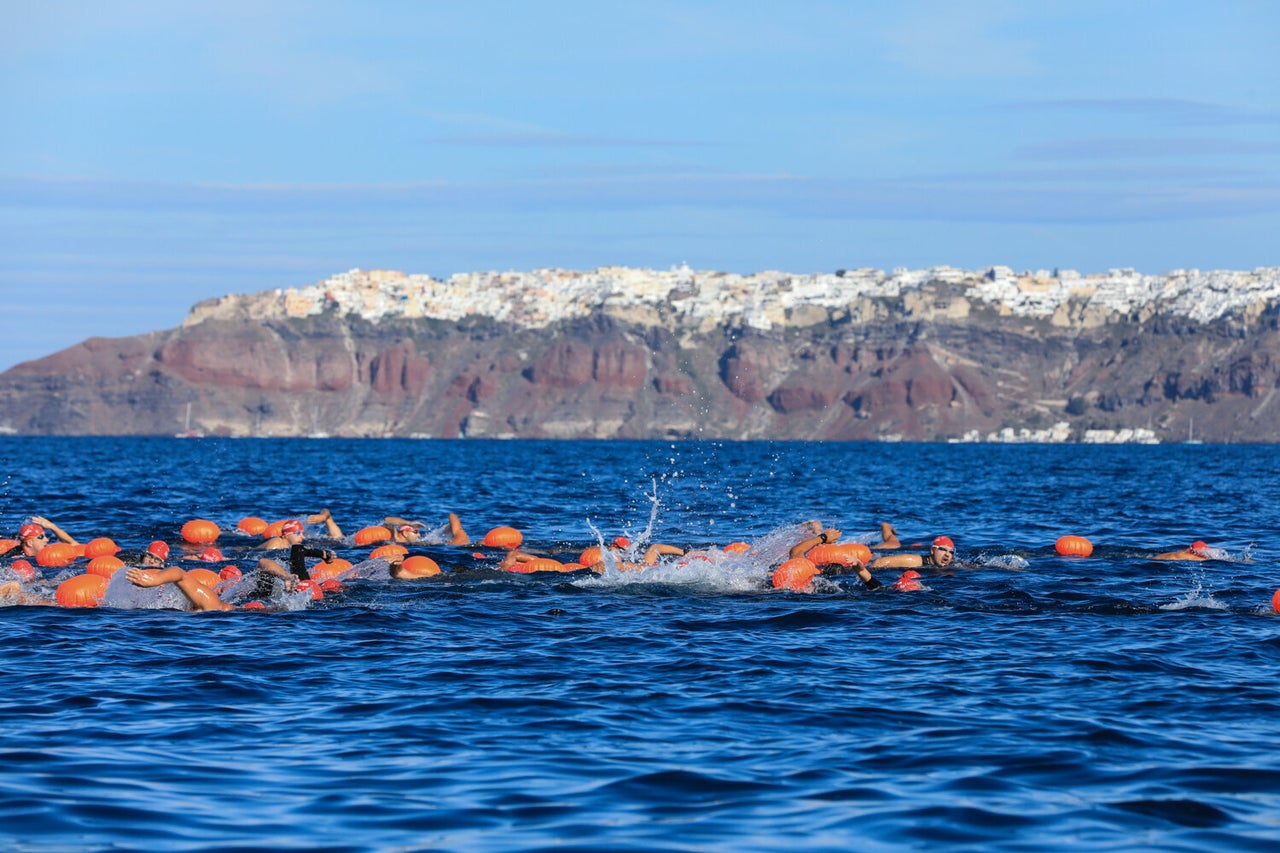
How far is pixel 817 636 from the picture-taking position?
20.4 m

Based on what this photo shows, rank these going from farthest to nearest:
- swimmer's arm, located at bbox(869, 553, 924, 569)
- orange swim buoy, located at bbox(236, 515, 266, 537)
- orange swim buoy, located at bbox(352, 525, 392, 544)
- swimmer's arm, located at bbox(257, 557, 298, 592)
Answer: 1. orange swim buoy, located at bbox(236, 515, 266, 537)
2. orange swim buoy, located at bbox(352, 525, 392, 544)
3. swimmer's arm, located at bbox(869, 553, 924, 569)
4. swimmer's arm, located at bbox(257, 557, 298, 592)

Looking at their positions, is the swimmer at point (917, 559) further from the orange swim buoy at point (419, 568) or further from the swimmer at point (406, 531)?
the swimmer at point (406, 531)

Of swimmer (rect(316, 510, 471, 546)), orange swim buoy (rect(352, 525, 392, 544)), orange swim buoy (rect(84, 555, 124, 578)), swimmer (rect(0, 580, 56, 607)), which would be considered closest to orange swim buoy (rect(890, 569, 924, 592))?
swimmer (rect(316, 510, 471, 546))

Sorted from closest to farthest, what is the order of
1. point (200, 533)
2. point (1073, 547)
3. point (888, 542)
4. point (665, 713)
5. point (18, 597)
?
point (665, 713), point (18, 597), point (1073, 547), point (888, 542), point (200, 533)

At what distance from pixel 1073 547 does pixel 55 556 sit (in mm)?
21567

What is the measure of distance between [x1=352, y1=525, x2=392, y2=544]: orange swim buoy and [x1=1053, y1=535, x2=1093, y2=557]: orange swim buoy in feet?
51.9

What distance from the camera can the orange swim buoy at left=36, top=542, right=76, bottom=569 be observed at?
2855cm

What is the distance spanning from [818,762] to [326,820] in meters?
4.40

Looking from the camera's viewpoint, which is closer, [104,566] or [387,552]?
[104,566]

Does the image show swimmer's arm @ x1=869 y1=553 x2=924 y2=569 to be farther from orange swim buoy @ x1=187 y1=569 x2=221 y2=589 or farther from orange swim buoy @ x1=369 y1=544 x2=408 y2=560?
orange swim buoy @ x1=187 y1=569 x2=221 y2=589

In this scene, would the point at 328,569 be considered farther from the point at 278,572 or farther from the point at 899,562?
the point at 899,562

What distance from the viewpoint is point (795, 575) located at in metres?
25.8

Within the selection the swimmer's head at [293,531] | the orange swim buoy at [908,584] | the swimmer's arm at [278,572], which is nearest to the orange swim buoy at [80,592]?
the swimmer's arm at [278,572]

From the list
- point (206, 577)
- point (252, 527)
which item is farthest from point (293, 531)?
point (252, 527)
